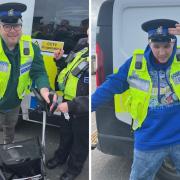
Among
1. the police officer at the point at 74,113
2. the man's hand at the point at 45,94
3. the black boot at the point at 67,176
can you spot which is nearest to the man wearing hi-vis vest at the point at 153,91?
the police officer at the point at 74,113

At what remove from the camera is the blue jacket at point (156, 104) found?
1941mm

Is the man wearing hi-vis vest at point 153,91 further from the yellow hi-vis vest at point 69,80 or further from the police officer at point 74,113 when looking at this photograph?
the yellow hi-vis vest at point 69,80

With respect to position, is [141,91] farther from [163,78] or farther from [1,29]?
Result: [1,29]

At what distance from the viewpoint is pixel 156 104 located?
1.96 m

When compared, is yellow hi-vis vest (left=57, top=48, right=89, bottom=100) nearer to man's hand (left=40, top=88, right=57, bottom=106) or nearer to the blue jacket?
man's hand (left=40, top=88, right=57, bottom=106)

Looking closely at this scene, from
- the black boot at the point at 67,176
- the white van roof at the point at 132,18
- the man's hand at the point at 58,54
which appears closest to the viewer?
the white van roof at the point at 132,18

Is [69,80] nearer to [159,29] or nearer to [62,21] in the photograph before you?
[62,21]

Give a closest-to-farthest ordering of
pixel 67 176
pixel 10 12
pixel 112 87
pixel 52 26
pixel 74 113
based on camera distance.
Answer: pixel 112 87 < pixel 10 12 < pixel 74 113 < pixel 52 26 < pixel 67 176

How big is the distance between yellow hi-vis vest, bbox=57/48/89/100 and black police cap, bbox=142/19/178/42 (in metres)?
0.61

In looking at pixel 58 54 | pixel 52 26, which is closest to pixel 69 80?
pixel 58 54

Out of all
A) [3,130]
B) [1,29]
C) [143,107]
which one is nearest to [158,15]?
[143,107]

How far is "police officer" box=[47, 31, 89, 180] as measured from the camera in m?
2.20

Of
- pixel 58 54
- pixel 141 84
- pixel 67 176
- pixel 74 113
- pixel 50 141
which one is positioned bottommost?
pixel 67 176

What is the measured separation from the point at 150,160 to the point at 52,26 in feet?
3.88
